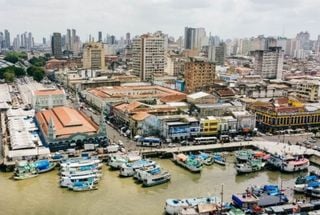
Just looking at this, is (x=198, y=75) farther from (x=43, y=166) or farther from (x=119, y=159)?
(x=43, y=166)

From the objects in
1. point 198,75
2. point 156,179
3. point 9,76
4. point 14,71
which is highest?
point 198,75

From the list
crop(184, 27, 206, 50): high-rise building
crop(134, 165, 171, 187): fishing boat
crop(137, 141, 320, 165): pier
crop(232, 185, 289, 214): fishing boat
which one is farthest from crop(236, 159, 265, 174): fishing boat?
crop(184, 27, 206, 50): high-rise building

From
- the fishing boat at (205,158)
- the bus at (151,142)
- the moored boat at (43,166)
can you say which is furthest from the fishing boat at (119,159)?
the fishing boat at (205,158)

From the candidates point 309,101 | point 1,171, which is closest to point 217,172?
point 1,171

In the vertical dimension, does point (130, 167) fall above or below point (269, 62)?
below

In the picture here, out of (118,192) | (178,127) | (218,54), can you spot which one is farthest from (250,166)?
(218,54)

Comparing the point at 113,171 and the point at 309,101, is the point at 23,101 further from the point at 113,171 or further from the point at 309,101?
the point at 309,101
